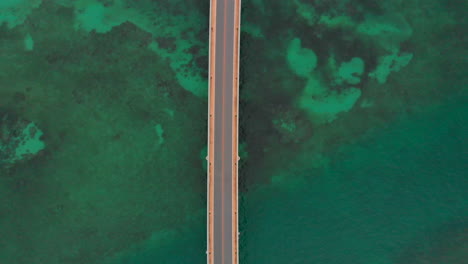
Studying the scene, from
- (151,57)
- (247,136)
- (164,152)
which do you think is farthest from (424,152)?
(151,57)

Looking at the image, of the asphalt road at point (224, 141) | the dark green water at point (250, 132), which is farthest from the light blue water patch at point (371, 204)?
the asphalt road at point (224, 141)

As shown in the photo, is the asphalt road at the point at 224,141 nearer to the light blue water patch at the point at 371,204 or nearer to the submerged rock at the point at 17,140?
the light blue water patch at the point at 371,204

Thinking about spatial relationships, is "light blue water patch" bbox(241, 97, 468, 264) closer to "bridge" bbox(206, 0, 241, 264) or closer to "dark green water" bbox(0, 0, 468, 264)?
"dark green water" bbox(0, 0, 468, 264)

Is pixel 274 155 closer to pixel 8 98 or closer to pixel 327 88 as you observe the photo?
pixel 327 88

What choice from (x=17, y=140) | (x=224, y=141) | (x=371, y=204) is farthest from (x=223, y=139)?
(x=17, y=140)

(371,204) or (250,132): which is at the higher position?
(250,132)

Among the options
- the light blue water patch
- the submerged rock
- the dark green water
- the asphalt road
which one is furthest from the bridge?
the submerged rock

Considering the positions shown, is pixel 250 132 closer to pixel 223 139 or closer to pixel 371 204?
pixel 223 139
